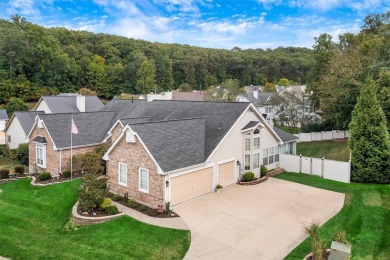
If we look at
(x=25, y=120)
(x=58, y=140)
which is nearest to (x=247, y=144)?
(x=58, y=140)

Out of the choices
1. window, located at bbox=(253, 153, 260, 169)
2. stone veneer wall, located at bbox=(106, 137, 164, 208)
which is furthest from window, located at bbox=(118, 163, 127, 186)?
window, located at bbox=(253, 153, 260, 169)

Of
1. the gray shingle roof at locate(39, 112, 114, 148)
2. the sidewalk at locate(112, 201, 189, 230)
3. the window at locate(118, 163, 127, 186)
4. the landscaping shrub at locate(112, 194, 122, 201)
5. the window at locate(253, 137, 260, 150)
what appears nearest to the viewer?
the sidewalk at locate(112, 201, 189, 230)

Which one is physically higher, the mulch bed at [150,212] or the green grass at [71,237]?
the mulch bed at [150,212]

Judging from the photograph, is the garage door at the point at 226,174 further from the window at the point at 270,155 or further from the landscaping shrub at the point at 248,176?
the window at the point at 270,155

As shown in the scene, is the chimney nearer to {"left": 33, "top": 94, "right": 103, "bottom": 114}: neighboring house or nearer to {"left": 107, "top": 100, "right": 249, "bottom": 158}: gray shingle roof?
{"left": 33, "top": 94, "right": 103, "bottom": 114}: neighboring house

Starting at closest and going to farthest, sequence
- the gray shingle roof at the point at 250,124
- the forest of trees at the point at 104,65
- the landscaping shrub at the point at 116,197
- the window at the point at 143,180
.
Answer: the window at the point at 143,180 < the landscaping shrub at the point at 116,197 < the gray shingle roof at the point at 250,124 < the forest of trees at the point at 104,65

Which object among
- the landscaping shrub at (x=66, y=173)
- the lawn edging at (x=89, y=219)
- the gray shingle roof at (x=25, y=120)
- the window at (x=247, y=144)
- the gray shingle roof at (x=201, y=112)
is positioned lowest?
the lawn edging at (x=89, y=219)

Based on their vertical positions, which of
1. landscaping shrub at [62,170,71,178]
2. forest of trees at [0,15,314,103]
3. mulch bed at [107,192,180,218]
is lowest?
mulch bed at [107,192,180,218]

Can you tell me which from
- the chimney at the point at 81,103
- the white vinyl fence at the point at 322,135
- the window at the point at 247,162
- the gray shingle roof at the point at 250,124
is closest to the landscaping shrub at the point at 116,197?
the window at the point at 247,162
